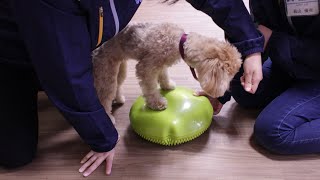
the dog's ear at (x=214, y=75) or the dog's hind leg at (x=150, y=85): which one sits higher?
the dog's ear at (x=214, y=75)

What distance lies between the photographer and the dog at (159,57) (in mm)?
958

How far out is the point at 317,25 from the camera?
1046 mm

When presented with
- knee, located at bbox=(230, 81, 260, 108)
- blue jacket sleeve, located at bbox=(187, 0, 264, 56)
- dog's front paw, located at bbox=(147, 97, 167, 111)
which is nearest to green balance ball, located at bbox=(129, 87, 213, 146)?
dog's front paw, located at bbox=(147, 97, 167, 111)

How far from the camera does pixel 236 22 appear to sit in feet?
3.21

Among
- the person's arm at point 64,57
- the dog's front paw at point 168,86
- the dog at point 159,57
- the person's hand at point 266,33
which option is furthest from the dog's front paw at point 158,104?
the person's hand at point 266,33

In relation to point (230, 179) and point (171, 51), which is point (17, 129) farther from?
point (230, 179)

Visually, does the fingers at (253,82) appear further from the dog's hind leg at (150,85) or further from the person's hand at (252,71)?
the dog's hind leg at (150,85)

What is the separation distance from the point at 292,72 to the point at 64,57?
700mm

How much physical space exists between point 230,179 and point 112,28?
544mm

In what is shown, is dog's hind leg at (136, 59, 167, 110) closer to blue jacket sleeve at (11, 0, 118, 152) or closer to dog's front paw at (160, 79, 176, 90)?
dog's front paw at (160, 79, 176, 90)

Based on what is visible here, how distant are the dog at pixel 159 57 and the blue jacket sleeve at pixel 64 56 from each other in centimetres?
18

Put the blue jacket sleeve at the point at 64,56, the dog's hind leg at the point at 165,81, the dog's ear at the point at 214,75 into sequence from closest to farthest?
the blue jacket sleeve at the point at 64,56 → the dog's ear at the point at 214,75 → the dog's hind leg at the point at 165,81

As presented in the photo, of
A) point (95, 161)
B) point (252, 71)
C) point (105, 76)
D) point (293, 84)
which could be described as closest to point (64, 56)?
point (105, 76)

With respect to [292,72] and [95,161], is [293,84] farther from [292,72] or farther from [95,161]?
[95,161]
